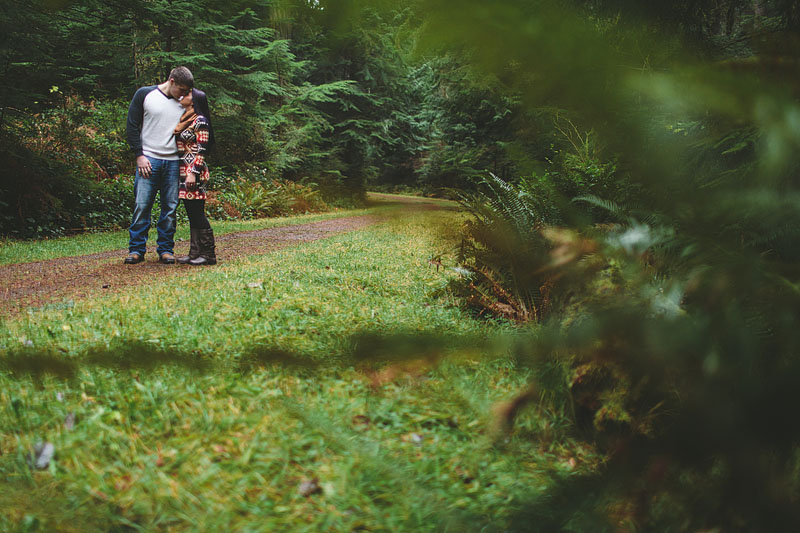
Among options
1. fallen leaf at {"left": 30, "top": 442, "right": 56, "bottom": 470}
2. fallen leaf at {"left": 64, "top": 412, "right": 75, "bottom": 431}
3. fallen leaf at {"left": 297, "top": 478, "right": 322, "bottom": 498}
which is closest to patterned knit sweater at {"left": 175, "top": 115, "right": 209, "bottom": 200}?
fallen leaf at {"left": 64, "top": 412, "right": 75, "bottom": 431}

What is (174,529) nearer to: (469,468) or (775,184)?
(469,468)

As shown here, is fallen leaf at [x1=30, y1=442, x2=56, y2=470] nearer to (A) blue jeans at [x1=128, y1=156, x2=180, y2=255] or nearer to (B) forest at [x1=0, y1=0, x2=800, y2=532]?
(B) forest at [x1=0, y1=0, x2=800, y2=532]

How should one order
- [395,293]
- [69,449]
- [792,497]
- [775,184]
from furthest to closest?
1. [395,293]
2. [69,449]
3. [775,184]
4. [792,497]

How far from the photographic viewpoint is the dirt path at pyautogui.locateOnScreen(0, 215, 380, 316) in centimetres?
317

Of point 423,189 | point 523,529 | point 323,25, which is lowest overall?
point 523,529

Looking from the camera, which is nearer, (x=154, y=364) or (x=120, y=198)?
(x=154, y=364)

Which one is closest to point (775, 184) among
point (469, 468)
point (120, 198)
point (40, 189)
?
point (469, 468)

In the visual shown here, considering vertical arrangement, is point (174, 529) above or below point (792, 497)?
below

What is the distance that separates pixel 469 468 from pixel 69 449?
3.60 ft

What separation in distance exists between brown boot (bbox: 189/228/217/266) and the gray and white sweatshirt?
0.73m

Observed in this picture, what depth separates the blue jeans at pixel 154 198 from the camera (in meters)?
Answer: 4.20

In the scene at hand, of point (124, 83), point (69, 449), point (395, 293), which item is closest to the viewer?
point (69, 449)

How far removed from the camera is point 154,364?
0.98 ft

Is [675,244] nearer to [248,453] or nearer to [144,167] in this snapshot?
[248,453]
